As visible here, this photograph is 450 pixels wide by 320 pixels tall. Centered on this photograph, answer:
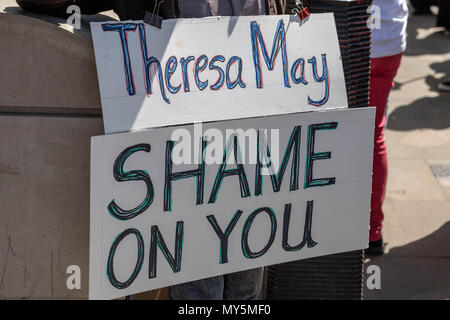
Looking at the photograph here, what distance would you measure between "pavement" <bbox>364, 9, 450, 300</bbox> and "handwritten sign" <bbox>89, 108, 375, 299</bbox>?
3.53 feet

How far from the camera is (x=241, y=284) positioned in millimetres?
2244

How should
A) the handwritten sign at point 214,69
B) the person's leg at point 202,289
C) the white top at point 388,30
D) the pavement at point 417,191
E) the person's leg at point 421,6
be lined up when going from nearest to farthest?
the handwritten sign at point 214,69, the person's leg at point 202,289, the white top at point 388,30, the pavement at point 417,191, the person's leg at point 421,6

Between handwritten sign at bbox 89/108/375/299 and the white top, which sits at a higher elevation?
the white top

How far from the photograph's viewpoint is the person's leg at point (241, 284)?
224 centimetres

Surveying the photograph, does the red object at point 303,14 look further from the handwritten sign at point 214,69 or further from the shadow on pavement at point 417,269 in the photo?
the shadow on pavement at point 417,269

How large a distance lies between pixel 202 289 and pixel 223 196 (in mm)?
385

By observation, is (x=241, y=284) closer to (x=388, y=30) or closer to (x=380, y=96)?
(x=380, y=96)

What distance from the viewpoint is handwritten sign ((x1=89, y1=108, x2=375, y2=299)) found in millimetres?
1833

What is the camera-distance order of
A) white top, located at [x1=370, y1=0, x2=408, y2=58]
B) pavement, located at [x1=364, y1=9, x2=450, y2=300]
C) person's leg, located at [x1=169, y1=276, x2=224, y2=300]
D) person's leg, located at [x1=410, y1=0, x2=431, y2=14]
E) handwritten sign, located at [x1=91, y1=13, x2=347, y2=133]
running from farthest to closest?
1. person's leg, located at [x1=410, y1=0, x2=431, y2=14]
2. pavement, located at [x1=364, y1=9, x2=450, y2=300]
3. white top, located at [x1=370, y1=0, x2=408, y2=58]
4. person's leg, located at [x1=169, y1=276, x2=224, y2=300]
5. handwritten sign, located at [x1=91, y1=13, x2=347, y2=133]

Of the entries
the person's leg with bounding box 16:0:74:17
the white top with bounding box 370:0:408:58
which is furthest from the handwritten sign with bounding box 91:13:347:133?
the white top with bounding box 370:0:408:58

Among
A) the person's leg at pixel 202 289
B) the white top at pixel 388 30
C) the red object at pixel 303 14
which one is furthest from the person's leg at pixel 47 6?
the white top at pixel 388 30

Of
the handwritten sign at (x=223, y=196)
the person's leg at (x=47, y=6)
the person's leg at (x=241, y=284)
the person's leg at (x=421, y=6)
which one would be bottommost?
the person's leg at (x=241, y=284)

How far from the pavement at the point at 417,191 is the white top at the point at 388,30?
107cm

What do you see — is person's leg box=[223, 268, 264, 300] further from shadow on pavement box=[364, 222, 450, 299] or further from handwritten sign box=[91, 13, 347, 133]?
shadow on pavement box=[364, 222, 450, 299]
